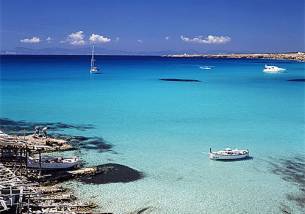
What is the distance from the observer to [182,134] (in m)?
45.6

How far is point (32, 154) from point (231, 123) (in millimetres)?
24908

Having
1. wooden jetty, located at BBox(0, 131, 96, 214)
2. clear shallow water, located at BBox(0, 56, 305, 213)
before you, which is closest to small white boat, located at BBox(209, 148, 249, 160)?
clear shallow water, located at BBox(0, 56, 305, 213)

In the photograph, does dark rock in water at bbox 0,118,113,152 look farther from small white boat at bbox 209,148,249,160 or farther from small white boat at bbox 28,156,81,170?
small white boat at bbox 209,148,249,160

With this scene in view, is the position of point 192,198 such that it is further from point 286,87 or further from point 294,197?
point 286,87

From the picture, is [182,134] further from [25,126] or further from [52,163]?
[52,163]

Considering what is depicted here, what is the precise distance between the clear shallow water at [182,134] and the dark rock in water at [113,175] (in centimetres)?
79

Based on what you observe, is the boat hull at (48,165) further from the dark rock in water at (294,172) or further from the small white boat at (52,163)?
the dark rock in water at (294,172)

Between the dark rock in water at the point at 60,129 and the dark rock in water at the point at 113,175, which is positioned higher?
the dark rock in water at the point at 60,129

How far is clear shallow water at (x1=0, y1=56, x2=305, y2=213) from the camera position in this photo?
28453 millimetres

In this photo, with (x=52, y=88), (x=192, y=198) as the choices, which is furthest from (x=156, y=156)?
(x=52, y=88)

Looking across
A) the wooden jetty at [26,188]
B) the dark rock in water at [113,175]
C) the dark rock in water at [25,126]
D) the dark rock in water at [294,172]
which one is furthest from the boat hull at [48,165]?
the dark rock in water at [294,172]

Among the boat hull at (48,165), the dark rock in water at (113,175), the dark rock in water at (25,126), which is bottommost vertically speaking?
the dark rock in water at (113,175)

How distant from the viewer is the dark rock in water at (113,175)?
3088cm

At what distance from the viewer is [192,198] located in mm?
28359
